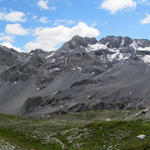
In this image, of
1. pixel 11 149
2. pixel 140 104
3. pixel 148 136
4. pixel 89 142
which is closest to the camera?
pixel 11 149

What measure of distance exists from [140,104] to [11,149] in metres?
185

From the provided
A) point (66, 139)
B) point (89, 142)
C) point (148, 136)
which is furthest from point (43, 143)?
point (148, 136)

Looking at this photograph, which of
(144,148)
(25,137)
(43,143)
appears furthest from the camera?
(25,137)

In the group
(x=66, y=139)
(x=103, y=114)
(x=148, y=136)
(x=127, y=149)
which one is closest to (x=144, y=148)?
(x=127, y=149)

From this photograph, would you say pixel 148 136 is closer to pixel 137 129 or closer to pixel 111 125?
pixel 137 129

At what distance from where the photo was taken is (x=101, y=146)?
32938 mm

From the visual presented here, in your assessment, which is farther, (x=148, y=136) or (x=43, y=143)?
(x=43, y=143)

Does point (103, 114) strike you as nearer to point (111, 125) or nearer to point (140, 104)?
point (140, 104)

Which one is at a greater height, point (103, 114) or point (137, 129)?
point (137, 129)

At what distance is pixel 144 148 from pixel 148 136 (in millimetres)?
5574

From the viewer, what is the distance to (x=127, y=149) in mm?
28688

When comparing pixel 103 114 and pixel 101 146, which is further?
pixel 103 114

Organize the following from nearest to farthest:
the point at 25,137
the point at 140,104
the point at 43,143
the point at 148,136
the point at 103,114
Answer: the point at 148,136, the point at 43,143, the point at 25,137, the point at 103,114, the point at 140,104

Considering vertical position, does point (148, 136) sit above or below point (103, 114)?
above
